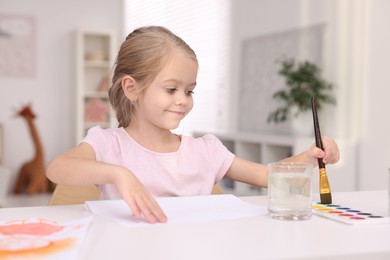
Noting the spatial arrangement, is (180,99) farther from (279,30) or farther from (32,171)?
(32,171)

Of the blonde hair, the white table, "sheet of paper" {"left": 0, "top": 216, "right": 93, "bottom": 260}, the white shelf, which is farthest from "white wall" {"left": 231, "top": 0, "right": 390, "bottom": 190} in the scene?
"sheet of paper" {"left": 0, "top": 216, "right": 93, "bottom": 260}

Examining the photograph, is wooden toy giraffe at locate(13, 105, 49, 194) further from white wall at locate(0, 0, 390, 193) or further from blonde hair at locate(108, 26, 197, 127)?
blonde hair at locate(108, 26, 197, 127)

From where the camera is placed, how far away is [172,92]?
1420mm

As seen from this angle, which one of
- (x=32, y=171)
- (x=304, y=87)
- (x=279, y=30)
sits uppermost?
(x=279, y=30)

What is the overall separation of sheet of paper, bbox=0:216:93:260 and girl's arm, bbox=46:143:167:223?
78mm

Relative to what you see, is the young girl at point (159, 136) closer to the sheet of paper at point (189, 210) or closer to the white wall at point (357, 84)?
the sheet of paper at point (189, 210)

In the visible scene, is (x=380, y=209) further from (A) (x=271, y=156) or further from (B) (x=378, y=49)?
(A) (x=271, y=156)

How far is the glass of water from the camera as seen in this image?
3.20ft

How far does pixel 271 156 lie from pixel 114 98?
3109 mm

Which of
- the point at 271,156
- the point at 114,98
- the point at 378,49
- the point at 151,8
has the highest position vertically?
the point at 151,8

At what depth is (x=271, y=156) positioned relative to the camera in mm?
4578

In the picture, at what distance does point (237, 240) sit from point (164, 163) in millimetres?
731

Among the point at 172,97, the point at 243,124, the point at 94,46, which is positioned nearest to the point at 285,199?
the point at 172,97

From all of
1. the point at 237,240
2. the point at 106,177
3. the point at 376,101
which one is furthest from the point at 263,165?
the point at 376,101
